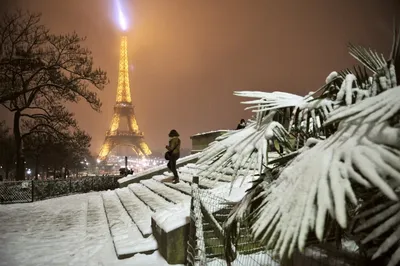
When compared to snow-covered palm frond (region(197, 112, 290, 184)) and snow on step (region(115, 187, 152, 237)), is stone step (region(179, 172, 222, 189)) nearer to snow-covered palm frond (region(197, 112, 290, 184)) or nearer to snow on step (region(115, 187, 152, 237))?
snow on step (region(115, 187, 152, 237))

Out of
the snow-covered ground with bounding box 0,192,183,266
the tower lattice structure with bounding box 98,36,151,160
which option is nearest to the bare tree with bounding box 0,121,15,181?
the tower lattice structure with bounding box 98,36,151,160

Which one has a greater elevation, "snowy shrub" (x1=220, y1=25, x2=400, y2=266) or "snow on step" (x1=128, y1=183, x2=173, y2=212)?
"snowy shrub" (x1=220, y1=25, x2=400, y2=266)

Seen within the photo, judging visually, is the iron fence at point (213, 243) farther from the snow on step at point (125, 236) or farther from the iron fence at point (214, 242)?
the snow on step at point (125, 236)

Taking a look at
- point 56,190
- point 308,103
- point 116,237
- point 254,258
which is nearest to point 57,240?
point 116,237

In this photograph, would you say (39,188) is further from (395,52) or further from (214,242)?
(395,52)

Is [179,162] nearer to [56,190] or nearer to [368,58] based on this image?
[56,190]

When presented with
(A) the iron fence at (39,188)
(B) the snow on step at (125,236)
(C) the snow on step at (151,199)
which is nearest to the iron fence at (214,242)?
(B) the snow on step at (125,236)
